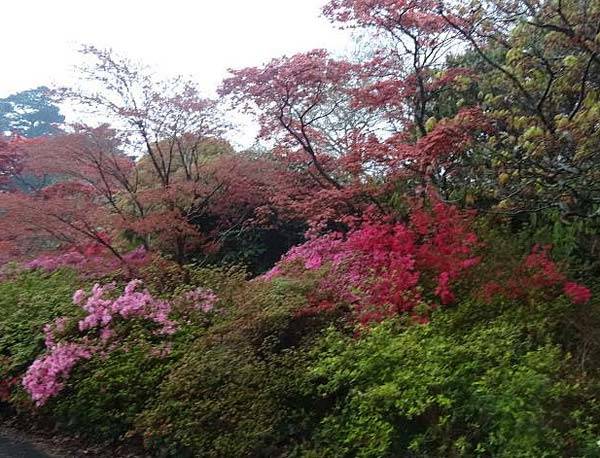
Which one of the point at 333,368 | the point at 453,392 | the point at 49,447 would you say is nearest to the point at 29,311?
the point at 49,447

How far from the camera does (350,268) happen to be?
6.57 meters

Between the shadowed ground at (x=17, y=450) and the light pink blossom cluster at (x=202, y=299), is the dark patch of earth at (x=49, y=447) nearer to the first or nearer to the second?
the shadowed ground at (x=17, y=450)

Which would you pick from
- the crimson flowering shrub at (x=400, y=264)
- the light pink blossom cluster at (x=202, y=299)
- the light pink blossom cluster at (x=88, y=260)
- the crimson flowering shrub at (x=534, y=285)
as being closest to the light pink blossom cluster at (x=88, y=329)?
the light pink blossom cluster at (x=202, y=299)

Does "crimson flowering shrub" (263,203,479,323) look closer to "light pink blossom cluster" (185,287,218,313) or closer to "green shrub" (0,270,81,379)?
"light pink blossom cluster" (185,287,218,313)

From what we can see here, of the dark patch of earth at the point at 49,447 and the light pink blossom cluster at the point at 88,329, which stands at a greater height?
the light pink blossom cluster at the point at 88,329

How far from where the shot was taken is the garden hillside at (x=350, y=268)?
Answer: 4.42 metres

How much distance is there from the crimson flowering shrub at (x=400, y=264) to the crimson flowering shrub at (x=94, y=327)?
1.51 metres

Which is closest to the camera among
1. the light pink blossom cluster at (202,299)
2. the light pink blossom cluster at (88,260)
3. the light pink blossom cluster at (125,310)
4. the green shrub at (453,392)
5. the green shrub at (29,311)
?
the green shrub at (453,392)

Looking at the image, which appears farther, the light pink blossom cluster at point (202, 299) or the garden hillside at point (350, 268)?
the light pink blossom cluster at point (202, 299)

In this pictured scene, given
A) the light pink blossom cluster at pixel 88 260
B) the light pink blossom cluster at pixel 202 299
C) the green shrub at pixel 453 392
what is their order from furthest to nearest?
the light pink blossom cluster at pixel 88 260 < the light pink blossom cluster at pixel 202 299 < the green shrub at pixel 453 392

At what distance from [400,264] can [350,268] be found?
79 centimetres

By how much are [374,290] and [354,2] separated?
4.00 m

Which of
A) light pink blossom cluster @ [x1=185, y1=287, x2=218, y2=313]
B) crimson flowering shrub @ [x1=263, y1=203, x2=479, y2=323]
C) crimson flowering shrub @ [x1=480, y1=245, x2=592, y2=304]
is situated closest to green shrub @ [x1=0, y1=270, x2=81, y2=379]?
light pink blossom cluster @ [x1=185, y1=287, x2=218, y2=313]

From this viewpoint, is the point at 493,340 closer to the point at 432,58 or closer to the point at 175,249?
the point at 432,58
